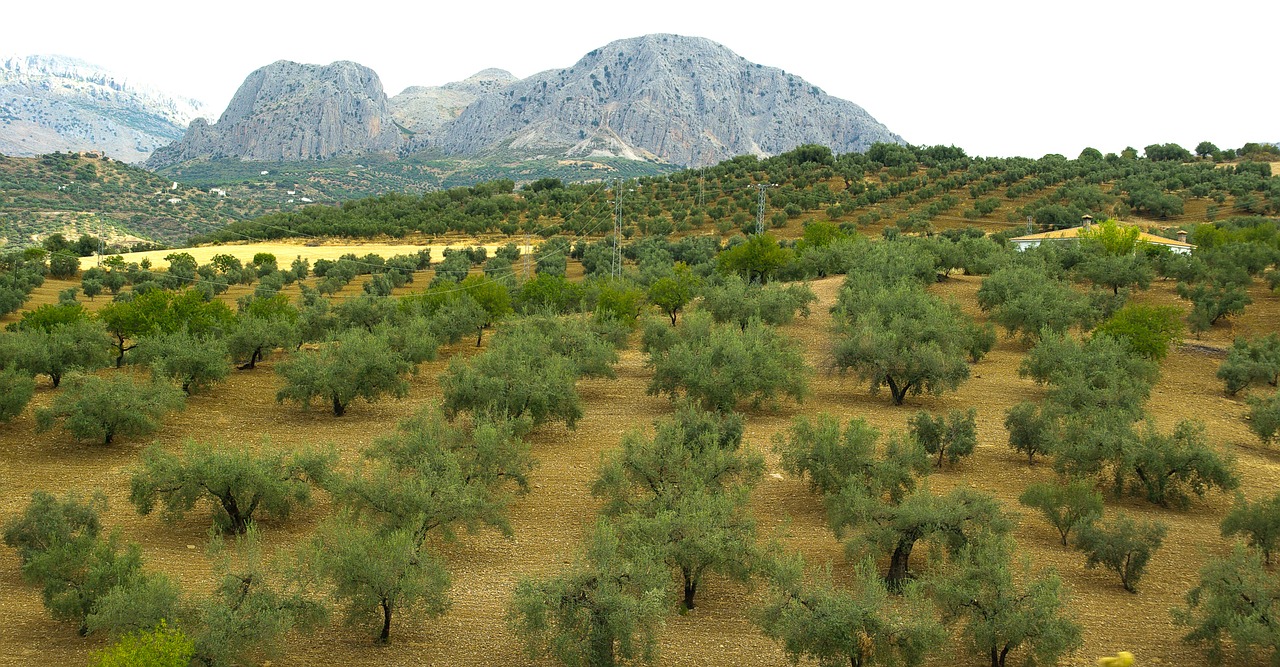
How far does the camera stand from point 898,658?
12.8 m

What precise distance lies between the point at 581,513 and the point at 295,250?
69560 mm

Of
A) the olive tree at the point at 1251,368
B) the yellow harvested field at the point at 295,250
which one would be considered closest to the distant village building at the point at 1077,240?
the olive tree at the point at 1251,368

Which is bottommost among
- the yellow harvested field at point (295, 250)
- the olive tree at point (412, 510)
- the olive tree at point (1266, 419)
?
the yellow harvested field at point (295, 250)

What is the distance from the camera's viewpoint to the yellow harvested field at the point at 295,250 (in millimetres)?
74250

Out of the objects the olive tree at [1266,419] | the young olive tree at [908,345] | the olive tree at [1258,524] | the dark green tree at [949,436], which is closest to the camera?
the olive tree at [1258,524]

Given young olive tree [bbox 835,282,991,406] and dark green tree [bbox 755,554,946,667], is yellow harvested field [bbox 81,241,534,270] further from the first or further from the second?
dark green tree [bbox 755,554,946,667]

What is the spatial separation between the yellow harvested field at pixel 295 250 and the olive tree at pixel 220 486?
56244 mm

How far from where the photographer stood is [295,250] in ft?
270

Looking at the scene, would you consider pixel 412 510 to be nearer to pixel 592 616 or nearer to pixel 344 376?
pixel 592 616

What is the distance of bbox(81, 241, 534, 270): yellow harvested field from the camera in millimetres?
74250

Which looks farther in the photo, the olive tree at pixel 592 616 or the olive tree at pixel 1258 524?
the olive tree at pixel 1258 524

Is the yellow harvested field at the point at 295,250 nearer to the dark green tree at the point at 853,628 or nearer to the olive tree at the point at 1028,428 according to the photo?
the olive tree at the point at 1028,428

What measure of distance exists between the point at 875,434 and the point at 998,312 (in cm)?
1992

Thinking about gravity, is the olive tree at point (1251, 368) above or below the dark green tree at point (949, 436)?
above
